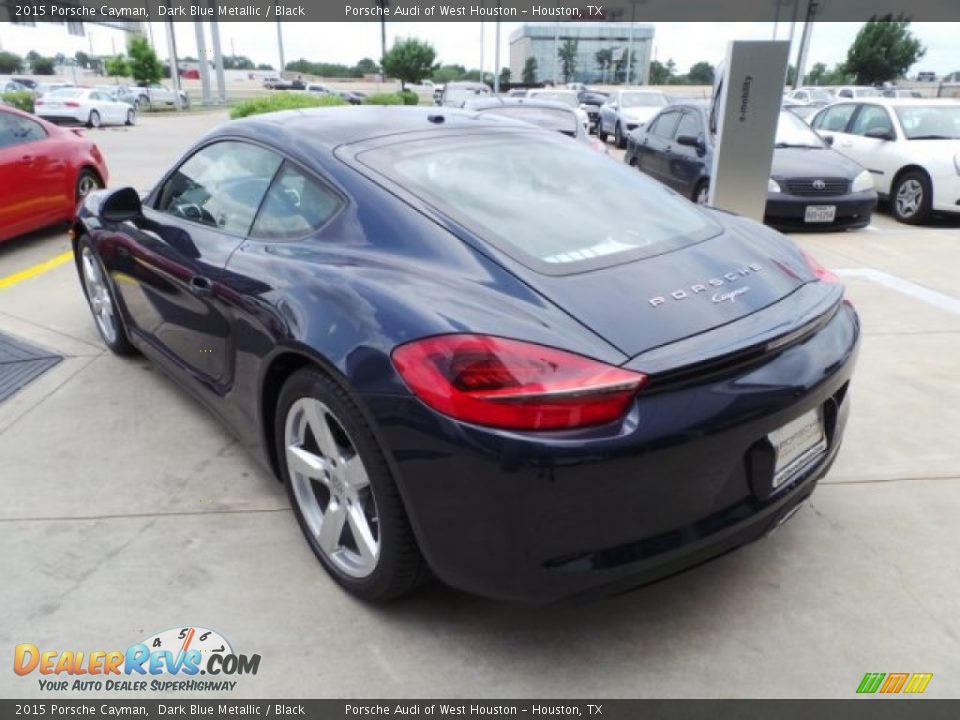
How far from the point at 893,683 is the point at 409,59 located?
47986mm

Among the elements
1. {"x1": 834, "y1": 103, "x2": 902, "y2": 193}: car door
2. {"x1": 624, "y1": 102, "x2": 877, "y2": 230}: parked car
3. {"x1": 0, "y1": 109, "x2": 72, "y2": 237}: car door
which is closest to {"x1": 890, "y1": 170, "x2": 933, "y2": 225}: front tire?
{"x1": 834, "y1": 103, "x2": 902, "y2": 193}: car door

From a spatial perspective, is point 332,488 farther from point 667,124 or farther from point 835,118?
point 835,118

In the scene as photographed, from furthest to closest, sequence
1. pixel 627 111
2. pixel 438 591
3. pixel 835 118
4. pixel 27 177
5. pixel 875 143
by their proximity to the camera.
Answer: pixel 627 111 < pixel 835 118 < pixel 875 143 < pixel 27 177 < pixel 438 591

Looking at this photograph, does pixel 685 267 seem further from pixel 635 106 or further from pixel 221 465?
pixel 635 106

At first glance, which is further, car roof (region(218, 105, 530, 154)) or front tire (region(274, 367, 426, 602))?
car roof (region(218, 105, 530, 154))

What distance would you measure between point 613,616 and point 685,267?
1.10m

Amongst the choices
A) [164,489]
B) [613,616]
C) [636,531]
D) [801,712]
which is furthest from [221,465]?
[801,712]

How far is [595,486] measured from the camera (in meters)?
1.73

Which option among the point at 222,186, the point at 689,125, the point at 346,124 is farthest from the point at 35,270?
the point at 689,125

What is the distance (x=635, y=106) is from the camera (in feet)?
61.9

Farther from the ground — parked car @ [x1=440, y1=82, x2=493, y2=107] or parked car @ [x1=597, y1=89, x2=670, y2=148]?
parked car @ [x1=440, y1=82, x2=493, y2=107]

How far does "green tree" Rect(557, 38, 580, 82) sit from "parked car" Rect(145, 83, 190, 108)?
66.4 meters

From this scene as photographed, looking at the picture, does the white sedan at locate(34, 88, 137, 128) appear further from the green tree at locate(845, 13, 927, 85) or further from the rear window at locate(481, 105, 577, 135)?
the green tree at locate(845, 13, 927, 85)

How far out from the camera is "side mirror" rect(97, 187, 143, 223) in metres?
3.44
